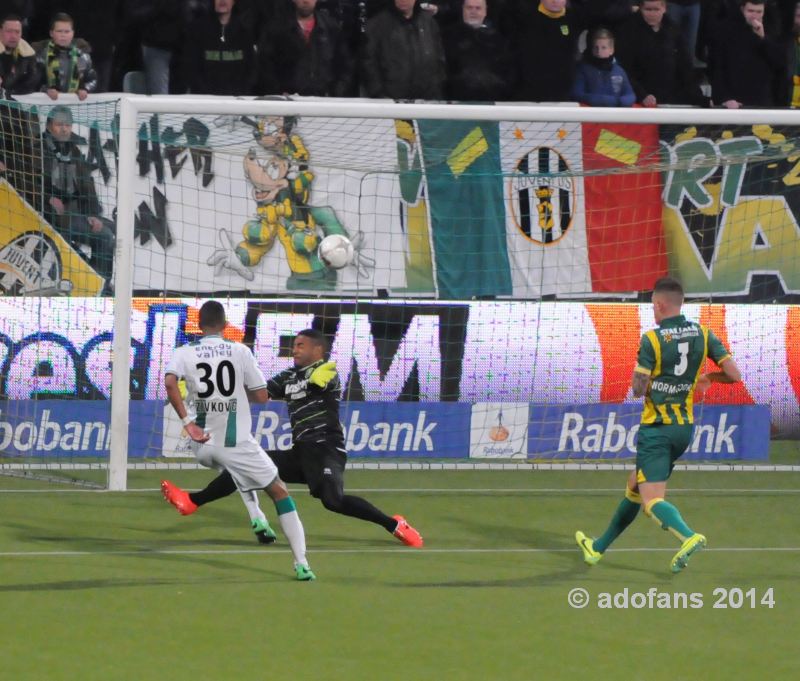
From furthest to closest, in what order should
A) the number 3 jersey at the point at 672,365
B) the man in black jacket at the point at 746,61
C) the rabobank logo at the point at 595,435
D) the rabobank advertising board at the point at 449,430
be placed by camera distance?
the man in black jacket at the point at 746,61 < the rabobank logo at the point at 595,435 < the rabobank advertising board at the point at 449,430 < the number 3 jersey at the point at 672,365

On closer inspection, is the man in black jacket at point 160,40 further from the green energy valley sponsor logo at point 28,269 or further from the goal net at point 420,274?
the green energy valley sponsor logo at point 28,269

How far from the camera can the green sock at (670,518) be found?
8.84 m

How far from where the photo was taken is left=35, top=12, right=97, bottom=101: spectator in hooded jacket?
14.5 metres

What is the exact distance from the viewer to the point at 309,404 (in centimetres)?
990

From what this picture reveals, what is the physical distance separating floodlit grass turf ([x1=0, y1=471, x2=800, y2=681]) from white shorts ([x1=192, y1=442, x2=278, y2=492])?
0.56m

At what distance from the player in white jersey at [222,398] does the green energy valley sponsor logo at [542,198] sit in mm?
6143

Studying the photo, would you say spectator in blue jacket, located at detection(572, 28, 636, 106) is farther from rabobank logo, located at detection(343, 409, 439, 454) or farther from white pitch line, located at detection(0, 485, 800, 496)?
white pitch line, located at detection(0, 485, 800, 496)

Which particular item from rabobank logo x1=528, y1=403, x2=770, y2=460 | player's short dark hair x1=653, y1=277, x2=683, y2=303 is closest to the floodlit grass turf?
rabobank logo x1=528, y1=403, x2=770, y2=460

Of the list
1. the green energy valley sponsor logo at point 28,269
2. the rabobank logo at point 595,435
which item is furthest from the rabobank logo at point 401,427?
the green energy valley sponsor logo at point 28,269

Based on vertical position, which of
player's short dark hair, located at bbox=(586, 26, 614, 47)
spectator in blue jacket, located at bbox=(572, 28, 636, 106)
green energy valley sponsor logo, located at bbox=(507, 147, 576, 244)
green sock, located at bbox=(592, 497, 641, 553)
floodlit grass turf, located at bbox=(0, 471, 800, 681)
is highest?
player's short dark hair, located at bbox=(586, 26, 614, 47)

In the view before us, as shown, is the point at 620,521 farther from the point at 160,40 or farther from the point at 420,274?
the point at 160,40

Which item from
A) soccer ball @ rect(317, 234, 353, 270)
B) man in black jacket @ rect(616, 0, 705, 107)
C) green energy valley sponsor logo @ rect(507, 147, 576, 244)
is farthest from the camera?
man in black jacket @ rect(616, 0, 705, 107)

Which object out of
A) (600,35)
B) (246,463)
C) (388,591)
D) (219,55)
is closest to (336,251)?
(219,55)

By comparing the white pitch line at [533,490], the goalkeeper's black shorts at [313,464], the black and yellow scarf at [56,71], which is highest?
the black and yellow scarf at [56,71]
